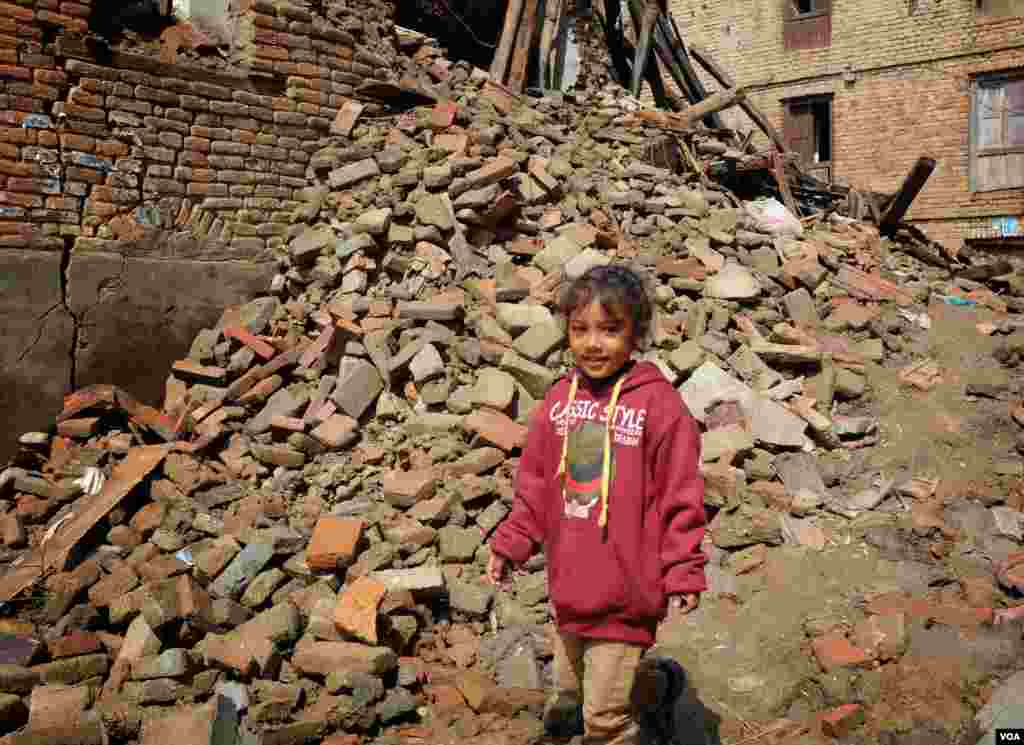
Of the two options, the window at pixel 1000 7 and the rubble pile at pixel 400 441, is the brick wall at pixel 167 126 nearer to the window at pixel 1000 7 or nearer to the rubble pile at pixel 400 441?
the rubble pile at pixel 400 441

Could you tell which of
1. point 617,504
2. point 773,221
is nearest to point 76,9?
point 617,504

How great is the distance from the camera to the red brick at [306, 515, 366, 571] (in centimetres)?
405

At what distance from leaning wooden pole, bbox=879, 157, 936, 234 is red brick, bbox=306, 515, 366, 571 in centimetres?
758

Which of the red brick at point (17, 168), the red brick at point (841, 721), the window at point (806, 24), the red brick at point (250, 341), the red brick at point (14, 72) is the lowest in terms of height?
the red brick at point (841, 721)

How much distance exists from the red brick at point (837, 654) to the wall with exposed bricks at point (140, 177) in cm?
490

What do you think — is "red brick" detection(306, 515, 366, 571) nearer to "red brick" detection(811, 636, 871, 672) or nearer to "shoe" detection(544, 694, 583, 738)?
"shoe" detection(544, 694, 583, 738)

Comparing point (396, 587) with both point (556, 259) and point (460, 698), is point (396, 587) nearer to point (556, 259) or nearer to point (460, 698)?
point (460, 698)

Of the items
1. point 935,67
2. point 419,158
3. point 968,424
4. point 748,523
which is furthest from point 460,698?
point 935,67

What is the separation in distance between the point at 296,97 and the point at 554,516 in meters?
5.46

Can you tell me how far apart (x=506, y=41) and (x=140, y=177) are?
482cm

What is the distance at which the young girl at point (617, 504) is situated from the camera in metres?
2.42

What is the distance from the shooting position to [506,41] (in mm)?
9219

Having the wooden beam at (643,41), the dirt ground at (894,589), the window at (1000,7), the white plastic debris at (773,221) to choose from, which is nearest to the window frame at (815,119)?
the window at (1000,7)

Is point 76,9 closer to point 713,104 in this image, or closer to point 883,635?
point 883,635
